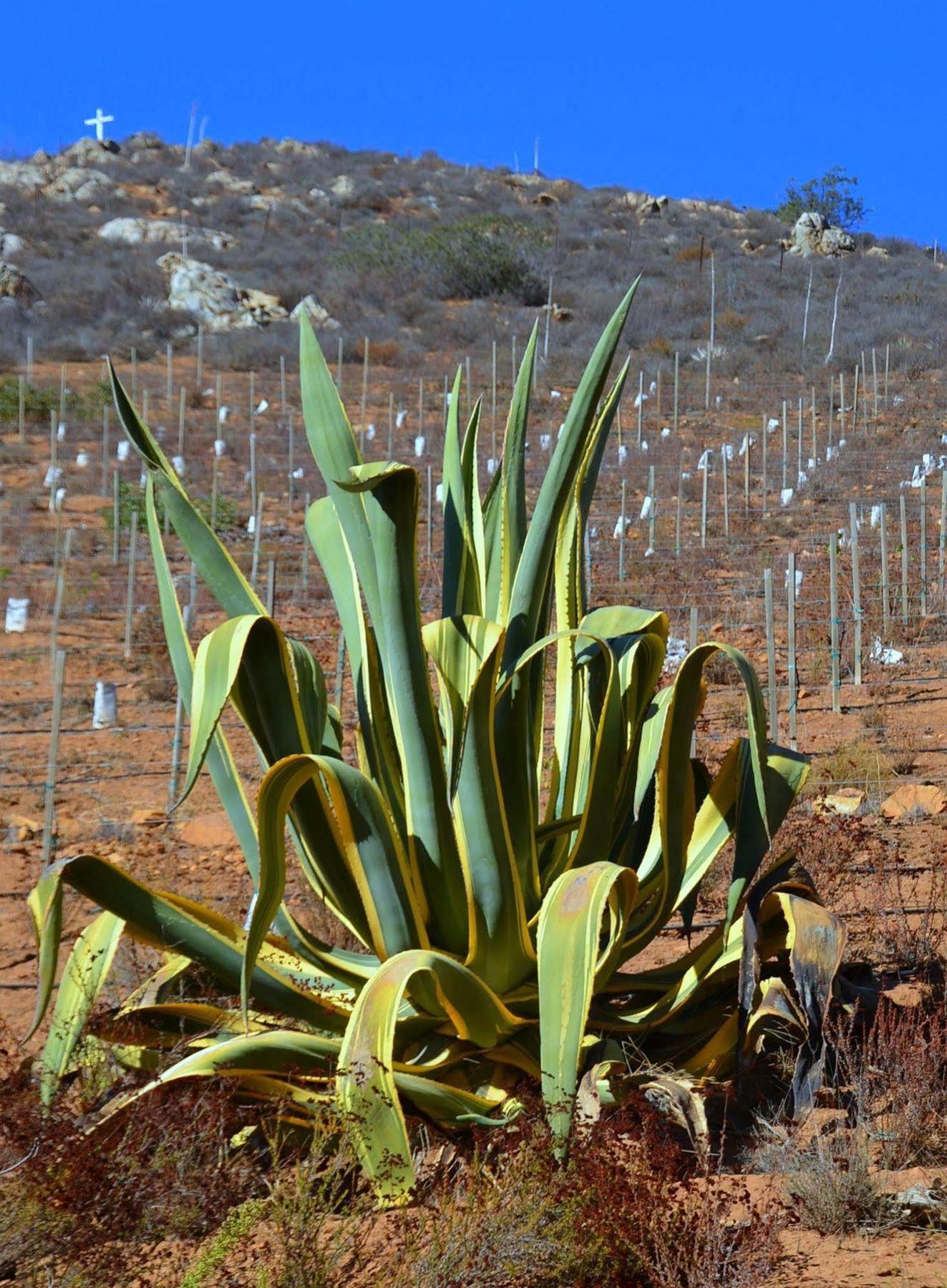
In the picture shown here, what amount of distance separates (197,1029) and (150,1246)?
0.68m

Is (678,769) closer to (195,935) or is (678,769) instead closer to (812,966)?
(812,966)

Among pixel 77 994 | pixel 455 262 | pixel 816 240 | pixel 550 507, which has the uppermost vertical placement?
pixel 816 240

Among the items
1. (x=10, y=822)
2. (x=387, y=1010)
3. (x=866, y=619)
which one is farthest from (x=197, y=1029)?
(x=866, y=619)

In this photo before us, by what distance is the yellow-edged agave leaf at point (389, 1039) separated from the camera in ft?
8.25

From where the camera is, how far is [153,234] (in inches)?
1325

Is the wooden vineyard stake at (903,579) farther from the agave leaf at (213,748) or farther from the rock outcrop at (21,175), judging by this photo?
the rock outcrop at (21,175)

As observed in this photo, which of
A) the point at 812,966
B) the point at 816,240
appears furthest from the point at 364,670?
the point at 816,240

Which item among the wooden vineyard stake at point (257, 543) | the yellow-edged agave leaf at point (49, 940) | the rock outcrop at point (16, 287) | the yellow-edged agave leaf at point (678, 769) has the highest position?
the rock outcrop at point (16, 287)

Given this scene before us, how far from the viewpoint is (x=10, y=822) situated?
22.4ft

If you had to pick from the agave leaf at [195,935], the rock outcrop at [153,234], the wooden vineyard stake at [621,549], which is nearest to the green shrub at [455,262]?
the rock outcrop at [153,234]

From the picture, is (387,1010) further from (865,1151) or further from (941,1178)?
(941,1178)

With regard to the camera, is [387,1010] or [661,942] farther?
[661,942]

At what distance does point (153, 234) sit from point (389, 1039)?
33.8 meters

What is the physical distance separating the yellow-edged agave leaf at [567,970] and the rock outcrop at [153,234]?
32.6m
